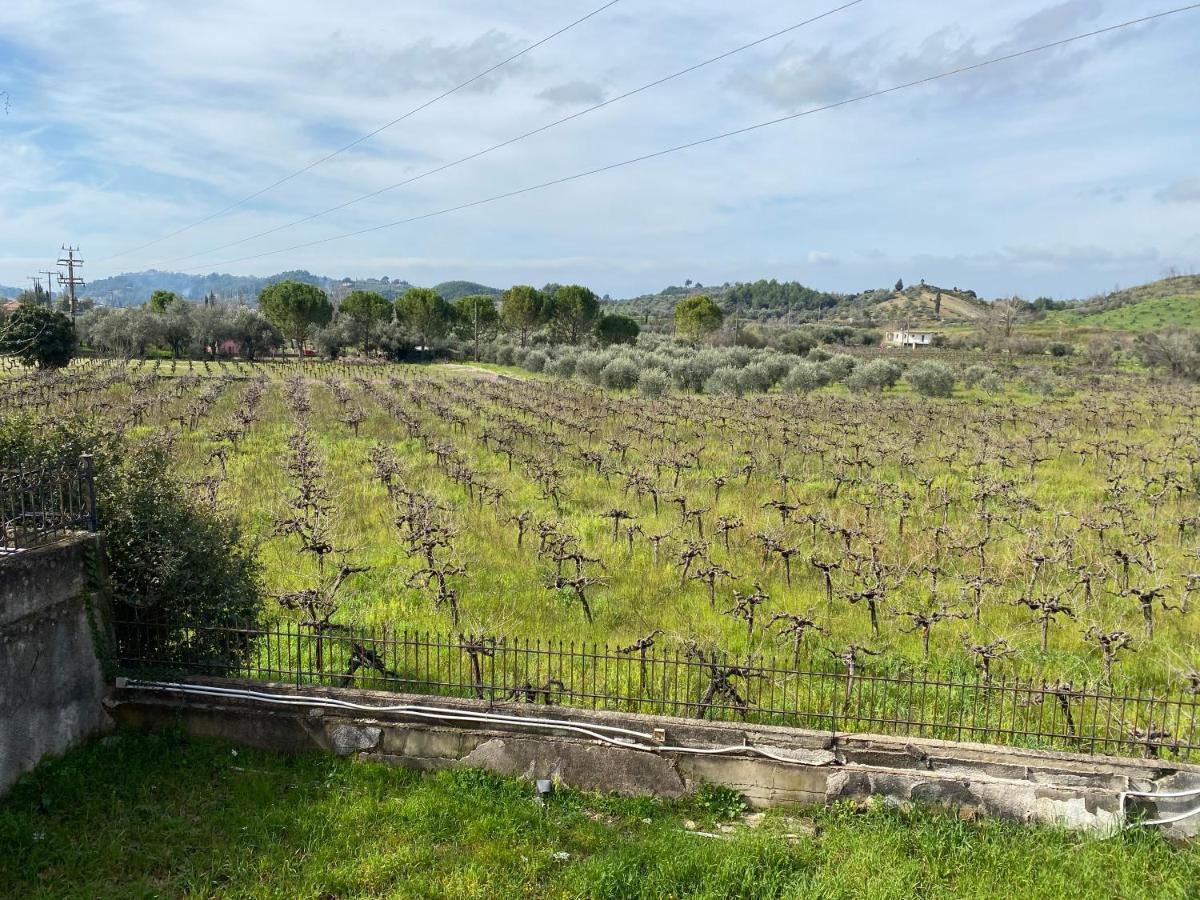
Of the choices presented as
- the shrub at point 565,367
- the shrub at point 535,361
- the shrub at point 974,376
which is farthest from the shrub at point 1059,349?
the shrub at point 535,361

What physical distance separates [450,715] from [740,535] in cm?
961

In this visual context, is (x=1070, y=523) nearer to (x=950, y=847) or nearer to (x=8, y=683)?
(x=950, y=847)

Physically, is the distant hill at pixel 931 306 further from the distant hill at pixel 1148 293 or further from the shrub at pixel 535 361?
the shrub at pixel 535 361

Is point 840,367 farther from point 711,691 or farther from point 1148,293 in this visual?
point 1148,293

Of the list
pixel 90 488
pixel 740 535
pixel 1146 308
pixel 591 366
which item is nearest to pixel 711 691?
pixel 90 488

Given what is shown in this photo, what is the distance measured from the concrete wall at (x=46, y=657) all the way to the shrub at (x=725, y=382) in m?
40.8

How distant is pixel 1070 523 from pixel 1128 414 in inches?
875

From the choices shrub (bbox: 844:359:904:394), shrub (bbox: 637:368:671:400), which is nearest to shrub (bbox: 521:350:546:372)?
shrub (bbox: 637:368:671:400)

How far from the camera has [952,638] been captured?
11.3m

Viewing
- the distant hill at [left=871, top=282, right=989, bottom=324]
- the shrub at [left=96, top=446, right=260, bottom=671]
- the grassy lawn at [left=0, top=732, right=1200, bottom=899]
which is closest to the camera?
the grassy lawn at [left=0, top=732, right=1200, bottom=899]

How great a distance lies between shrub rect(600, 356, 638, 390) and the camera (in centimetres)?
5169

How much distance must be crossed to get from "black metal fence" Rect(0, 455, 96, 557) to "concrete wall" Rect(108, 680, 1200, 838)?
1.77m

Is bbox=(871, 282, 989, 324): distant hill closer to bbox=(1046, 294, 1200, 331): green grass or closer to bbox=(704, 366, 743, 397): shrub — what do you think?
bbox=(1046, 294, 1200, 331): green grass

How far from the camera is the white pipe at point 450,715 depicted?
289 inches
